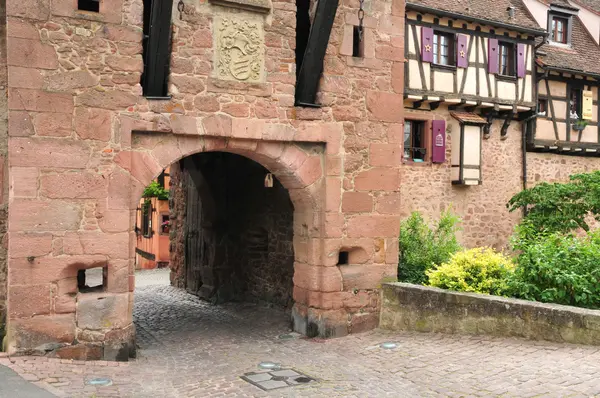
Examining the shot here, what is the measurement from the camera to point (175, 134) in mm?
7199

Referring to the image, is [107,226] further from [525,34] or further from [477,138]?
[525,34]

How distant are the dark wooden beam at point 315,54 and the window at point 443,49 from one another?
8.62 m

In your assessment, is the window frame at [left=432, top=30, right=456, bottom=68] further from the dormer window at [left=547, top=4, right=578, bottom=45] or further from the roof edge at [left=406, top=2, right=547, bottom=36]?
the dormer window at [left=547, top=4, right=578, bottom=45]

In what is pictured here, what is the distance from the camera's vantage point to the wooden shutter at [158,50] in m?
6.84

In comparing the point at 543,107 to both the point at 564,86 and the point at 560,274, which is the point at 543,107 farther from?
the point at 560,274

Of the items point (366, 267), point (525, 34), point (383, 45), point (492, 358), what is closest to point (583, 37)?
point (525, 34)

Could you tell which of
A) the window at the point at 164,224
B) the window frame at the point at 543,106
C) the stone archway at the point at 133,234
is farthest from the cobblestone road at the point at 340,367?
the window at the point at 164,224

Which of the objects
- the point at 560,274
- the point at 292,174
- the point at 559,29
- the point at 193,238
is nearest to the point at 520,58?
the point at 559,29

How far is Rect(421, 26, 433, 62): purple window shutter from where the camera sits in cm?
1523

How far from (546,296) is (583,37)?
49.4 feet

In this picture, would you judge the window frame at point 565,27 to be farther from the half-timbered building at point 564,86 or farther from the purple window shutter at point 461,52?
the purple window shutter at point 461,52

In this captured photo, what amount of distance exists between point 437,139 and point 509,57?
3416 millimetres

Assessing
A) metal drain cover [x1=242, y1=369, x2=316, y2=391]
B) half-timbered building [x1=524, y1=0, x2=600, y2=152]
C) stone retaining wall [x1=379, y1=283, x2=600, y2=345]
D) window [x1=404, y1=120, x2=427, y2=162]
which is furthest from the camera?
half-timbered building [x1=524, y1=0, x2=600, y2=152]

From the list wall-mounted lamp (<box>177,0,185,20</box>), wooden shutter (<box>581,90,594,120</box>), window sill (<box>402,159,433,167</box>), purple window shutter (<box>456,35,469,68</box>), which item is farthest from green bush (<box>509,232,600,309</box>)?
wooden shutter (<box>581,90,594,120</box>)
